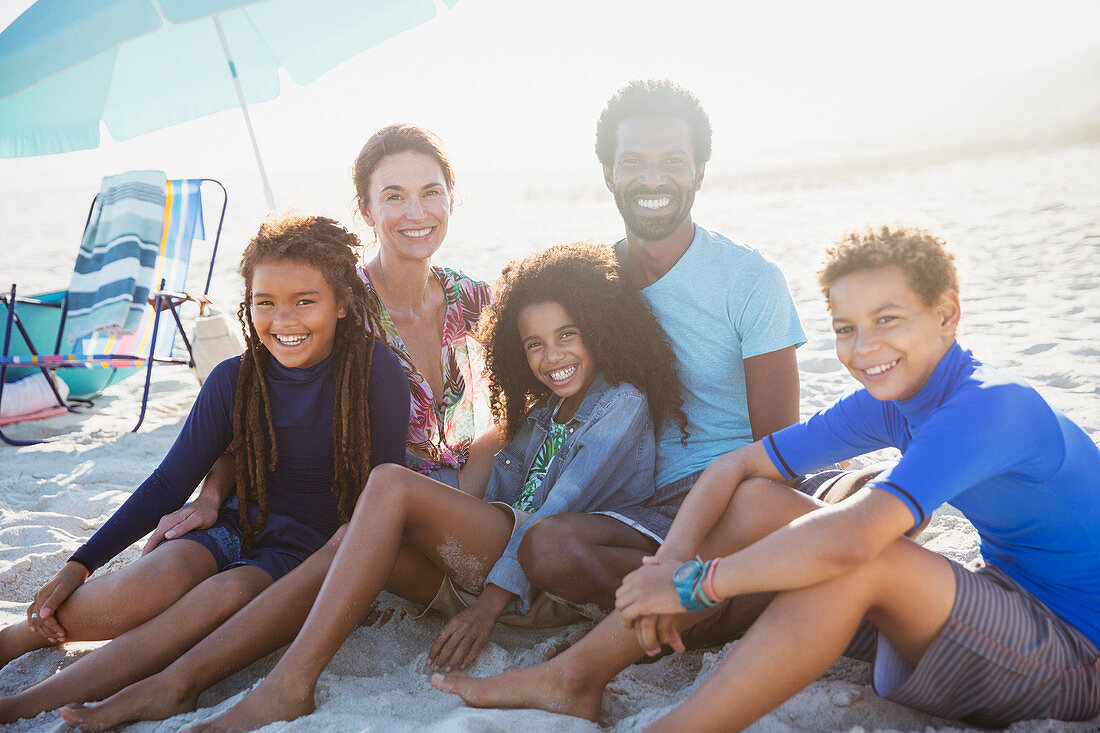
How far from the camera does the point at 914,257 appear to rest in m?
1.79

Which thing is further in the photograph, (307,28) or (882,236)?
(307,28)

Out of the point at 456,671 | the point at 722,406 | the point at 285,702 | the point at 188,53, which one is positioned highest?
the point at 188,53

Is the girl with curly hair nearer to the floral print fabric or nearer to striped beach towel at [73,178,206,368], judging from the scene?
the floral print fabric

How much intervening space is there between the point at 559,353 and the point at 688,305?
0.48 meters

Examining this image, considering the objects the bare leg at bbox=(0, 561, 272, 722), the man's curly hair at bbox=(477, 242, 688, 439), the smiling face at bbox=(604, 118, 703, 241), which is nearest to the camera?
the bare leg at bbox=(0, 561, 272, 722)

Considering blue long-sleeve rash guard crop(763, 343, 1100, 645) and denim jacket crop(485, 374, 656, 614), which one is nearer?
blue long-sleeve rash guard crop(763, 343, 1100, 645)

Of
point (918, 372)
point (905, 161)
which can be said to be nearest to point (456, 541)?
point (918, 372)

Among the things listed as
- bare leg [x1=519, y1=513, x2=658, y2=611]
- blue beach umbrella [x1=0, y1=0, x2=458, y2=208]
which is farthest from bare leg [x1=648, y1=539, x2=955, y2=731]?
blue beach umbrella [x1=0, y1=0, x2=458, y2=208]

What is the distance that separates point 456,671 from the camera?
7.09ft

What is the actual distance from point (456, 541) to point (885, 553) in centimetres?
118

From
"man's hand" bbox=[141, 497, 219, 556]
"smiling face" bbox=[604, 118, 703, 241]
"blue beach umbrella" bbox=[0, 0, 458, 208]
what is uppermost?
"blue beach umbrella" bbox=[0, 0, 458, 208]

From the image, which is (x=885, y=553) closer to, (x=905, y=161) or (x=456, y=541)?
(x=456, y=541)

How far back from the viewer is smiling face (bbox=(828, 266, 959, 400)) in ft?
5.92

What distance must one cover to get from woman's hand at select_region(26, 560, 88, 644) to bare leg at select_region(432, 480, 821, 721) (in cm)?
107
